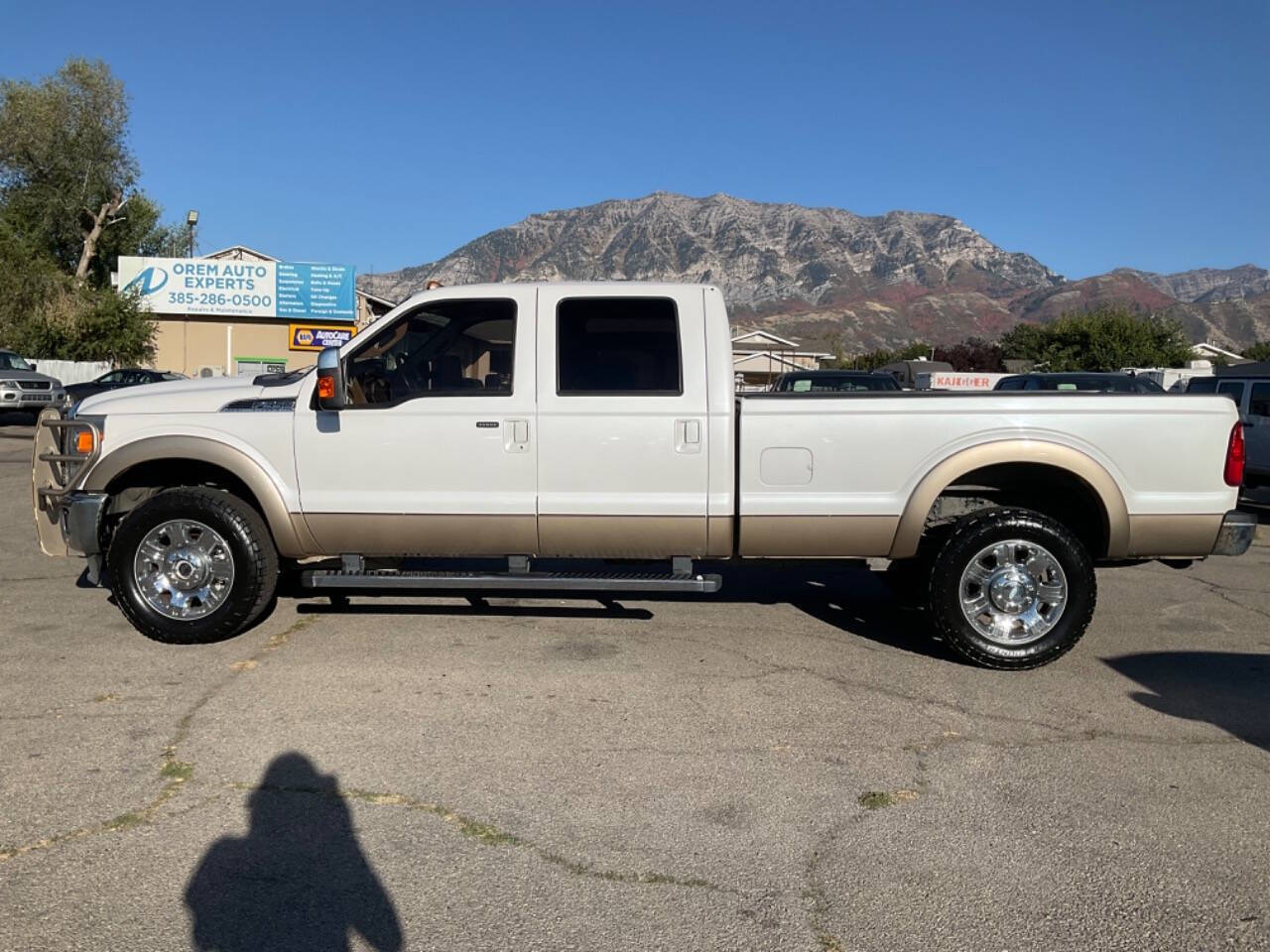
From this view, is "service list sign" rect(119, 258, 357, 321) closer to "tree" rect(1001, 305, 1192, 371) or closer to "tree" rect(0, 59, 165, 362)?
"tree" rect(0, 59, 165, 362)

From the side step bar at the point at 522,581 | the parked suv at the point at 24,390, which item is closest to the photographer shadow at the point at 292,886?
the side step bar at the point at 522,581

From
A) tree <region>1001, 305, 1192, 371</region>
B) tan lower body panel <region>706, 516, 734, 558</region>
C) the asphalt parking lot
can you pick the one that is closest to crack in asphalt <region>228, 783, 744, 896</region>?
the asphalt parking lot

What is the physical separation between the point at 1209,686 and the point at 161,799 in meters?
5.17

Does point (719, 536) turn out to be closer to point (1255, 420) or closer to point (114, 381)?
point (1255, 420)

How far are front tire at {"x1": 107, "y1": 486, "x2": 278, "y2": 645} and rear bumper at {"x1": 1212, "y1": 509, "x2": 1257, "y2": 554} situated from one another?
533 centimetres

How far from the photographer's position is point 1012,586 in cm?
549

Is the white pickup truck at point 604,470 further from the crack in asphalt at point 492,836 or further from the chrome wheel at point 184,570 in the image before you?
the crack in asphalt at point 492,836

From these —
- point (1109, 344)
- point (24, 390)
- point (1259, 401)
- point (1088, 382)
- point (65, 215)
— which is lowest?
point (1259, 401)

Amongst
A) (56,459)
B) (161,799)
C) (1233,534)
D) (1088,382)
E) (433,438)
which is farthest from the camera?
(1088,382)

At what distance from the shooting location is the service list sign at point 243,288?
130ft

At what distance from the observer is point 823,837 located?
11.6 feet

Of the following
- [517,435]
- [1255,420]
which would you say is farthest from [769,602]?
[1255,420]

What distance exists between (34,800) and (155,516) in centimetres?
221

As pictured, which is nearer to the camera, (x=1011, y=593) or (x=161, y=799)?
(x=161, y=799)
